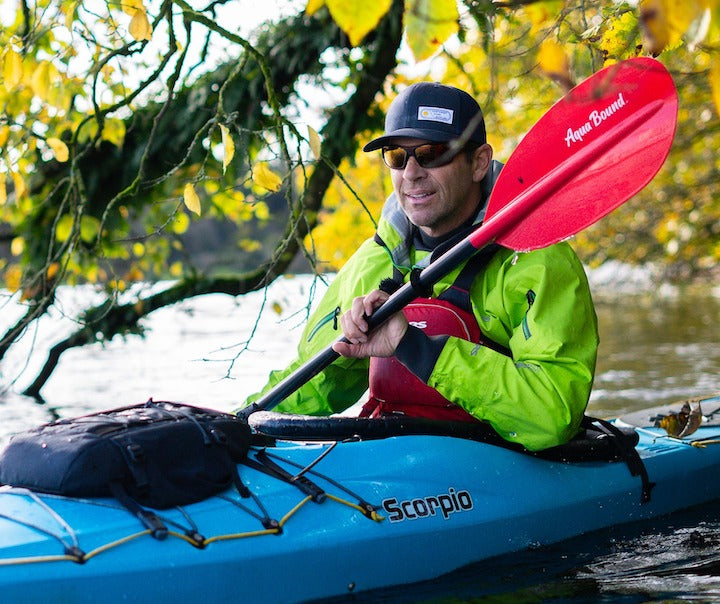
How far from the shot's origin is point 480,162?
3.48 metres

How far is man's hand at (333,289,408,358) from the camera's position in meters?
3.13

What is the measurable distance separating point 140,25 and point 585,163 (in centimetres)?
145

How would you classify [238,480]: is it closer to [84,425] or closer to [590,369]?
[84,425]

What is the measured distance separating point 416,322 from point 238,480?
0.88 m

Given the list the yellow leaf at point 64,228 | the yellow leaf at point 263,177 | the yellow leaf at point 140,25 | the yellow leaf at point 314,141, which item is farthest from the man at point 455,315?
the yellow leaf at point 64,228

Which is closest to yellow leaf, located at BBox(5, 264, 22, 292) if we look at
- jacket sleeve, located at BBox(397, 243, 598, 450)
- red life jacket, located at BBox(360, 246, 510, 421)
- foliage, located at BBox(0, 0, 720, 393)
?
foliage, located at BBox(0, 0, 720, 393)

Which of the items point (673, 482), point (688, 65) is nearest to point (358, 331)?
point (673, 482)

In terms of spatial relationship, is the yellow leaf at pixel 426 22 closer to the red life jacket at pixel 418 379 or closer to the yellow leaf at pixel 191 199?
the yellow leaf at pixel 191 199

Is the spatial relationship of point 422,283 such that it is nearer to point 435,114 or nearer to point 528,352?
point 528,352

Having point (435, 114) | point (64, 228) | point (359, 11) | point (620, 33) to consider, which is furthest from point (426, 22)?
point (64, 228)

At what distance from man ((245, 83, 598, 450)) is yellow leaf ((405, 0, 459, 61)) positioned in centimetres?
149

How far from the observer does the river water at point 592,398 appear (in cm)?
307

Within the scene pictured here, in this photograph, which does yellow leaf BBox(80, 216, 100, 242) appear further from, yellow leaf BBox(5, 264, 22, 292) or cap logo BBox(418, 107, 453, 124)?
cap logo BBox(418, 107, 453, 124)

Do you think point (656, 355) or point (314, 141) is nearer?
point (314, 141)
